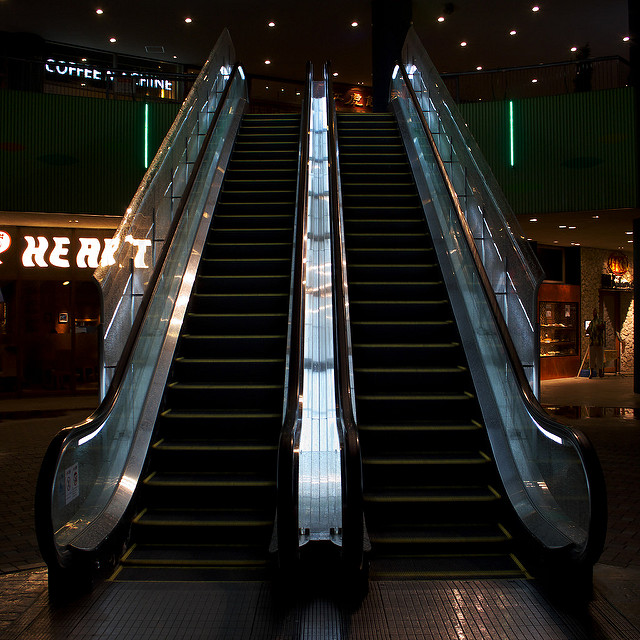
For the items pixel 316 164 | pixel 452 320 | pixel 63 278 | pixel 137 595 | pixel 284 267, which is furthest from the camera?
pixel 63 278

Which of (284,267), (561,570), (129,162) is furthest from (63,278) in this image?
(561,570)

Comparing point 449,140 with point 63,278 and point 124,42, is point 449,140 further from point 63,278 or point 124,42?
point 124,42

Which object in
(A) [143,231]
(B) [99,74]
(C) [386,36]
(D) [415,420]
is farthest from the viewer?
(C) [386,36]

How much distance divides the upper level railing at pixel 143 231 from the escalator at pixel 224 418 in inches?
23.4

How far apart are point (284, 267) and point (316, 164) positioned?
253 cm

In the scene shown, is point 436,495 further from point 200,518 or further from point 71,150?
point 71,150

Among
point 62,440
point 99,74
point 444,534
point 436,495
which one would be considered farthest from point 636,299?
point 99,74

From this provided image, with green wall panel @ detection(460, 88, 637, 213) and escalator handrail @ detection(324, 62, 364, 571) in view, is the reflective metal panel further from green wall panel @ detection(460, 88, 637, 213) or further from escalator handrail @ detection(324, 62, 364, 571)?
green wall panel @ detection(460, 88, 637, 213)

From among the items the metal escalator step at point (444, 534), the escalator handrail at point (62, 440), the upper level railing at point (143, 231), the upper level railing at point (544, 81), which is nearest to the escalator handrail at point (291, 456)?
the metal escalator step at point (444, 534)

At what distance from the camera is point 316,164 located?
8.41 m

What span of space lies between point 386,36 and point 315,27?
8.14 ft

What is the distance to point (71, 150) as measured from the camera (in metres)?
11.4

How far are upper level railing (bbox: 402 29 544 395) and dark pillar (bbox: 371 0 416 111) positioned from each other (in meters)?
5.42

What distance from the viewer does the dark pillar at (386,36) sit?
1345cm
